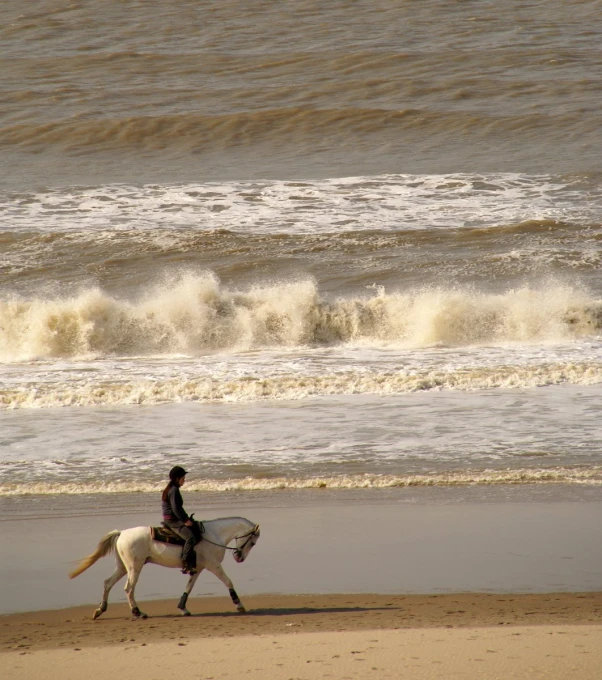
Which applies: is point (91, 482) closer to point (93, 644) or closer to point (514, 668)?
point (93, 644)

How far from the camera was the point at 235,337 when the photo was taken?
18.1 m

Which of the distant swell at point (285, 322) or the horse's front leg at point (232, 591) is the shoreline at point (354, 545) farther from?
the distant swell at point (285, 322)

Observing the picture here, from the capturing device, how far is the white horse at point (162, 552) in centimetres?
633

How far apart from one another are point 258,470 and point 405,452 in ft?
5.15

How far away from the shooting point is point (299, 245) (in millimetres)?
22328

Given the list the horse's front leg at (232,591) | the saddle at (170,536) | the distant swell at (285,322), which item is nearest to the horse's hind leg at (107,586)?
the saddle at (170,536)

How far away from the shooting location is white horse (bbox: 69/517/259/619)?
6.33 metres

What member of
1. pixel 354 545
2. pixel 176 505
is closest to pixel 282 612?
pixel 176 505

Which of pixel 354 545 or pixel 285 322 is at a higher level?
pixel 285 322

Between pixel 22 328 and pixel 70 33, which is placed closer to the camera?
pixel 22 328

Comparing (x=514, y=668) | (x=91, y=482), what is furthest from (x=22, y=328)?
(x=514, y=668)

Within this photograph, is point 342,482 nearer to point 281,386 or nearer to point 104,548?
point 104,548

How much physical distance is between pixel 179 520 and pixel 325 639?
1340mm

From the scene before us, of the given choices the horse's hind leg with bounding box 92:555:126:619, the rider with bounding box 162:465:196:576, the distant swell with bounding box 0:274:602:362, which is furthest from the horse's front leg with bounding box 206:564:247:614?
the distant swell with bounding box 0:274:602:362
